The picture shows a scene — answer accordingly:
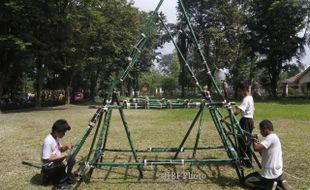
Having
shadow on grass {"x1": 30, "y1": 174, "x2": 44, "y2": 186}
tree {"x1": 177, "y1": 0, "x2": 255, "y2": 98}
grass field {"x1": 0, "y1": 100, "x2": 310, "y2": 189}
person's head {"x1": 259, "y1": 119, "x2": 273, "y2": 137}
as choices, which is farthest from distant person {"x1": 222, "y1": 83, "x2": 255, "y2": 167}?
tree {"x1": 177, "y1": 0, "x2": 255, "y2": 98}

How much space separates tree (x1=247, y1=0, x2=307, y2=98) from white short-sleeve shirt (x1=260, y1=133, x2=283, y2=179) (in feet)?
134

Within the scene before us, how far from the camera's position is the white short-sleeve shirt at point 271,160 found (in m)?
6.74

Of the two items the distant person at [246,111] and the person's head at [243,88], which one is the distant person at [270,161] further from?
the person's head at [243,88]

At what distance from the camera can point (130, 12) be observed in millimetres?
46594

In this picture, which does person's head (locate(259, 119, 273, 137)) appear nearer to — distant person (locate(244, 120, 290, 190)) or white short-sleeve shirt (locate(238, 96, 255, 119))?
distant person (locate(244, 120, 290, 190))

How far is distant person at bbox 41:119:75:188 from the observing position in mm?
7297

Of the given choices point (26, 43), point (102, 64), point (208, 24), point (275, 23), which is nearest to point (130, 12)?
point (102, 64)

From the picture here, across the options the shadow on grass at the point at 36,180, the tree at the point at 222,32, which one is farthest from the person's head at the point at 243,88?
the tree at the point at 222,32

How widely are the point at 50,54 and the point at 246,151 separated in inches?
1036

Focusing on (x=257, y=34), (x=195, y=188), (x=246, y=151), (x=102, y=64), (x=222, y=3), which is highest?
(x=222, y=3)

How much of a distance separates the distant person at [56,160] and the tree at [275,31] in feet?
137

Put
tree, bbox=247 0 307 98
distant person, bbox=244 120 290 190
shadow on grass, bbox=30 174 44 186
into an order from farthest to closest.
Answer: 1. tree, bbox=247 0 307 98
2. shadow on grass, bbox=30 174 44 186
3. distant person, bbox=244 120 290 190

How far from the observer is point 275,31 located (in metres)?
45.6

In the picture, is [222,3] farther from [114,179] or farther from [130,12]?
[114,179]
